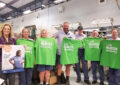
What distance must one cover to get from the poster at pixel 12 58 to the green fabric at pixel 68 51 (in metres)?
1.02

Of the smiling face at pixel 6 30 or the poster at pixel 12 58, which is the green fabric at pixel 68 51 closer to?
the poster at pixel 12 58

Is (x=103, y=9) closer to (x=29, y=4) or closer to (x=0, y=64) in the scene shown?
(x=0, y=64)

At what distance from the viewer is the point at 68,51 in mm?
2812

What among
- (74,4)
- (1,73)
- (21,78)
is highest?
(74,4)

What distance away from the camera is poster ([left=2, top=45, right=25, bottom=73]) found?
1866 mm

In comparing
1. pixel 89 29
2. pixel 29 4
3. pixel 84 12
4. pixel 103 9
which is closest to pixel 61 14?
pixel 84 12

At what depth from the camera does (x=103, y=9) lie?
5664mm

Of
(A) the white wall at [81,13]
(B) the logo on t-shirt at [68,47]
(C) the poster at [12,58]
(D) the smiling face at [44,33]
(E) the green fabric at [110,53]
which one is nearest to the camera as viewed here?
(C) the poster at [12,58]

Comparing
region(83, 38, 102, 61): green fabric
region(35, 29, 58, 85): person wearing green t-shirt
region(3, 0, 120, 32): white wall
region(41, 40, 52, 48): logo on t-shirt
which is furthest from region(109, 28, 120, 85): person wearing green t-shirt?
region(3, 0, 120, 32): white wall

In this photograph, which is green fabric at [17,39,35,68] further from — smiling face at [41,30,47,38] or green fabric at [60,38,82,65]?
green fabric at [60,38,82,65]

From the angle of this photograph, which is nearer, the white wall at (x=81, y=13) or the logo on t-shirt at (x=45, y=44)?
the logo on t-shirt at (x=45, y=44)

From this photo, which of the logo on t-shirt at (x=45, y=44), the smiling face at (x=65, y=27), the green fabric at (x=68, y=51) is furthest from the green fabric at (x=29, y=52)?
the smiling face at (x=65, y=27)

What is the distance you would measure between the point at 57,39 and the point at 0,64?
1.49 meters

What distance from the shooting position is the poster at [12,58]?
73.5 inches
